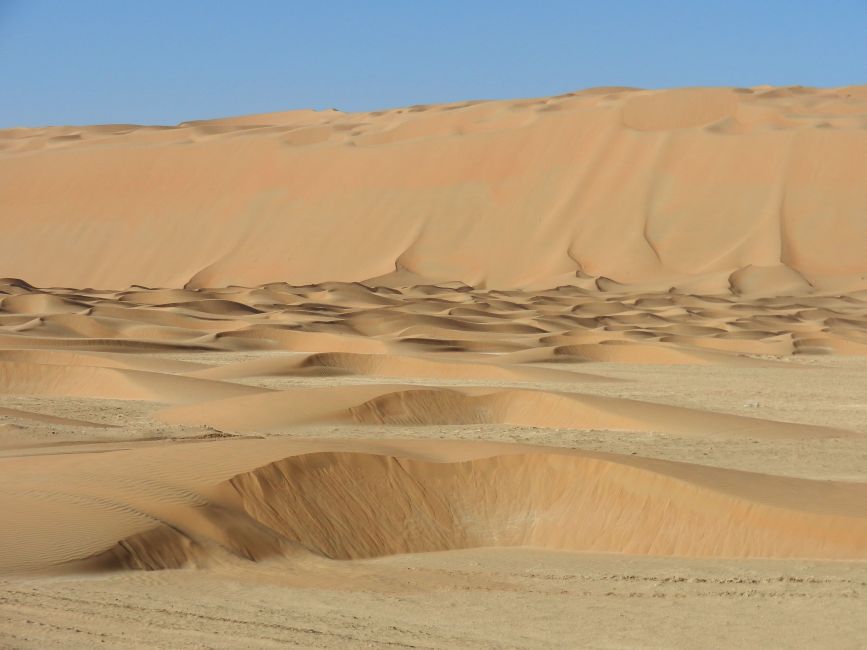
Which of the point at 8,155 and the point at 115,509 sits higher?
the point at 8,155

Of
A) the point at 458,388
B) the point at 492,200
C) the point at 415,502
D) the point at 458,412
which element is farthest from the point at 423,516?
the point at 492,200

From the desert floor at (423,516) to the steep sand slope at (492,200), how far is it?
90.5 feet

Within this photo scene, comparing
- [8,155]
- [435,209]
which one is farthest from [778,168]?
[8,155]

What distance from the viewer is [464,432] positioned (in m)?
14.3

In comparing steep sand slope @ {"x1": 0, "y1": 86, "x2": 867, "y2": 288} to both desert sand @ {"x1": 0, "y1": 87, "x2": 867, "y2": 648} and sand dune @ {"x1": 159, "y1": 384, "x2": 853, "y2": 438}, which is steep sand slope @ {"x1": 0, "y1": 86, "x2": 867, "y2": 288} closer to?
desert sand @ {"x1": 0, "y1": 87, "x2": 867, "y2": 648}

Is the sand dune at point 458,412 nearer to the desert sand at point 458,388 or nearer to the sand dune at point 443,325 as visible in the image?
the desert sand at point 458,388

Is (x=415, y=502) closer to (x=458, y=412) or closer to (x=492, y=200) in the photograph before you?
(x=458, y=412)

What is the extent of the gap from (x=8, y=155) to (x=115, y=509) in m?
64.5

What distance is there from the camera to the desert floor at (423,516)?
617 centimetres

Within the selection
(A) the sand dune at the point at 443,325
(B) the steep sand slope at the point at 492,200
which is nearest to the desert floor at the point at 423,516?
(A) the sand dune at the point at 443,325

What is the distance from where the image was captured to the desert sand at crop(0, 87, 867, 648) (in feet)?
22.4

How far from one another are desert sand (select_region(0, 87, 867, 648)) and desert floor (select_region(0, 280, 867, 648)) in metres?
0.03

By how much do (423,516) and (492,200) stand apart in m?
42.2

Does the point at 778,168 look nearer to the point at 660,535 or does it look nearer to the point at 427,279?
the point at 427,279
